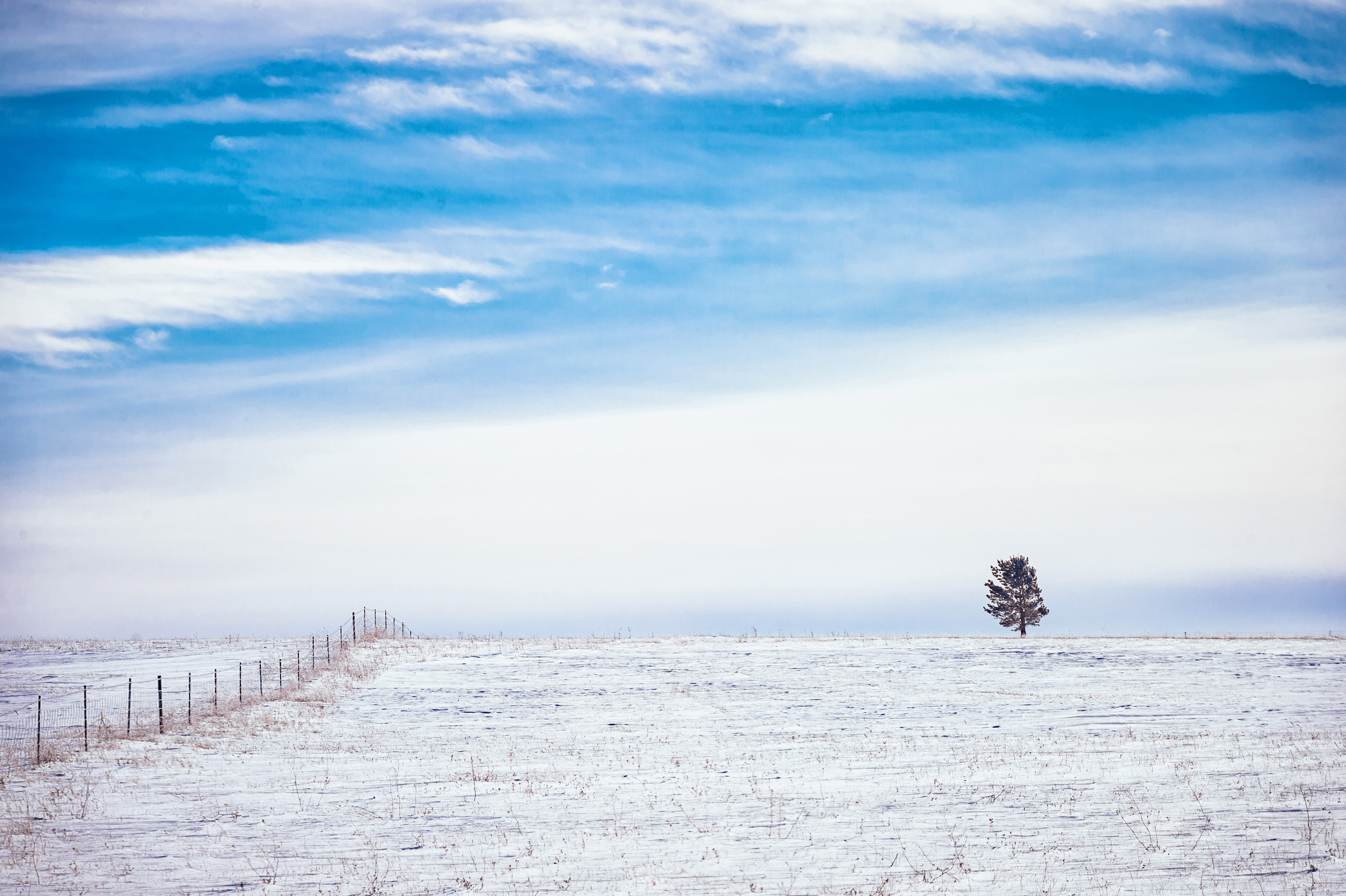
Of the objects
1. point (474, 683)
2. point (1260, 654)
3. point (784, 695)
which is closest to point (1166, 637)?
point (1260, 654)

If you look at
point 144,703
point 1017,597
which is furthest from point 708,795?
point 1017,597

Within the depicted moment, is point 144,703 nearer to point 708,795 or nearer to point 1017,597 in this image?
point 708,795

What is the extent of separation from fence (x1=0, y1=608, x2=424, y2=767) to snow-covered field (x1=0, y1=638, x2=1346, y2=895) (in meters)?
1.09

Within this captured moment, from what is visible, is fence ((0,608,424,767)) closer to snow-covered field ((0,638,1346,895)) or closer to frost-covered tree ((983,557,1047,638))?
snow-covered field ((0,638,1346,895))

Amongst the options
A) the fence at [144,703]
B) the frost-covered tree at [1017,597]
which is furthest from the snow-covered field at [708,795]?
the frost-covered tree at [1017,597]

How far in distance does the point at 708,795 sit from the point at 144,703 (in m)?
24.2

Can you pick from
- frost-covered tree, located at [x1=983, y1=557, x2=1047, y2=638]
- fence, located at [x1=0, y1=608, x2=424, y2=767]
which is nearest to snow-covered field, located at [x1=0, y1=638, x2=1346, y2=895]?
fence, located at [x1=0, y1=608, x2=424, y2=767]

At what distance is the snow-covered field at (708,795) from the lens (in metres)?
13.9

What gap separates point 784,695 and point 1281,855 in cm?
2133

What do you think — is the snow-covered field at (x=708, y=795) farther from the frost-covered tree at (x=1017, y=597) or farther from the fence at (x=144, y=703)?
the frost-covered tree at (x=1017, y=597)

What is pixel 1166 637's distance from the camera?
173ft

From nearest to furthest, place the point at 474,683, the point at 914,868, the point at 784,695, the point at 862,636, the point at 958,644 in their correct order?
the point at 914,868
the point at 784,695
the point at 474,683
the point at 958,644
the point at 862,636

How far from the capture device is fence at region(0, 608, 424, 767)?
24703 mm

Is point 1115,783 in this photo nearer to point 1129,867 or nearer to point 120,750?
point 1129,867
